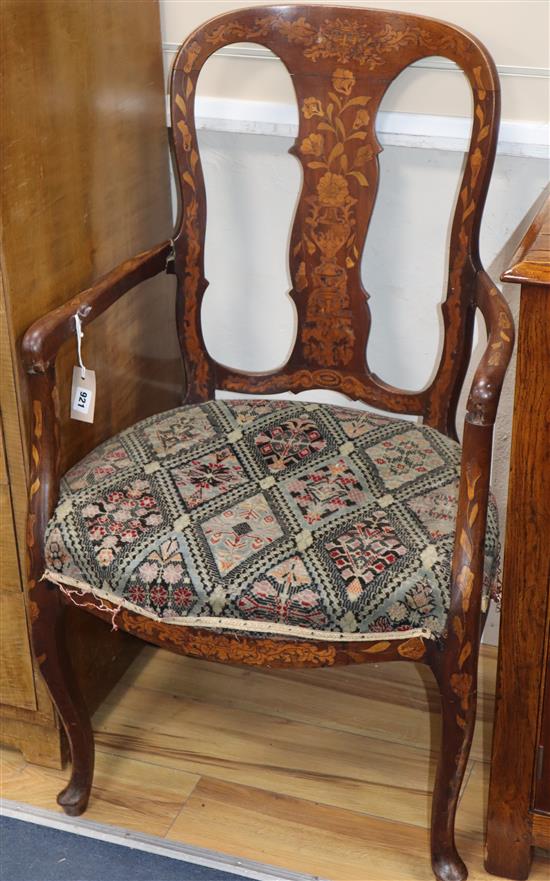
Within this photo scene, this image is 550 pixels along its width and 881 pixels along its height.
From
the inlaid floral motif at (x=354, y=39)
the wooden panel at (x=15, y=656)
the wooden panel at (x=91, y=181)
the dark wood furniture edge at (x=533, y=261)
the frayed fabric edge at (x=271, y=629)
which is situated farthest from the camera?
the wooden panel at (x=15, y=656)

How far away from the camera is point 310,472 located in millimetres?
1484

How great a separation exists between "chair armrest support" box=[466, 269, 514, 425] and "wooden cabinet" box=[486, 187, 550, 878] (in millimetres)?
32

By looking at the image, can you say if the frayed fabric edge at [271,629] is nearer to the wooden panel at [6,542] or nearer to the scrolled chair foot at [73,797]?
the wooden panel at [6,542]

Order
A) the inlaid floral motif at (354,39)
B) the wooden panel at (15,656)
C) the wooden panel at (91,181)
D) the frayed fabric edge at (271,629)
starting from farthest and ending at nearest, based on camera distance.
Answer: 1. the wooden panel at (15,656)
2. the inlaid floral motif at (354,39)
3. the wooden panel at (91,181)
4. the frayed fabric edge at (271,629)

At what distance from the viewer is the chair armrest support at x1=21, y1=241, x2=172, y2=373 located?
1387mm

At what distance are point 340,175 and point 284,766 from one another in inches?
35.4


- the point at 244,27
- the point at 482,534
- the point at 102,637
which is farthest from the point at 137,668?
the point at 244,27

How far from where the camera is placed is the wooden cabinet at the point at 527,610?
48.9 inches

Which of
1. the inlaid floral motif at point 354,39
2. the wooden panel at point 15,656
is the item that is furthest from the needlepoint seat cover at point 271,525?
the inlaid floral motif at point 354,39

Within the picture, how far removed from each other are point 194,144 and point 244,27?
0.18 metres

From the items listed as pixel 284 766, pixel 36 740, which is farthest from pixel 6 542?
pixel 284 766

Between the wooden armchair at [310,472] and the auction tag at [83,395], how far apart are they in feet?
0.22

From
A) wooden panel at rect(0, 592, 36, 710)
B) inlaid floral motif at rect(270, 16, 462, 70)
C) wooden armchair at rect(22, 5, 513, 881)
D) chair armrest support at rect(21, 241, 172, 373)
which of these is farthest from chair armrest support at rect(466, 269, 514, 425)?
wooden panel at rect(0, 592, 36, 710)

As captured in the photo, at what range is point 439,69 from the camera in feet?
5.48
